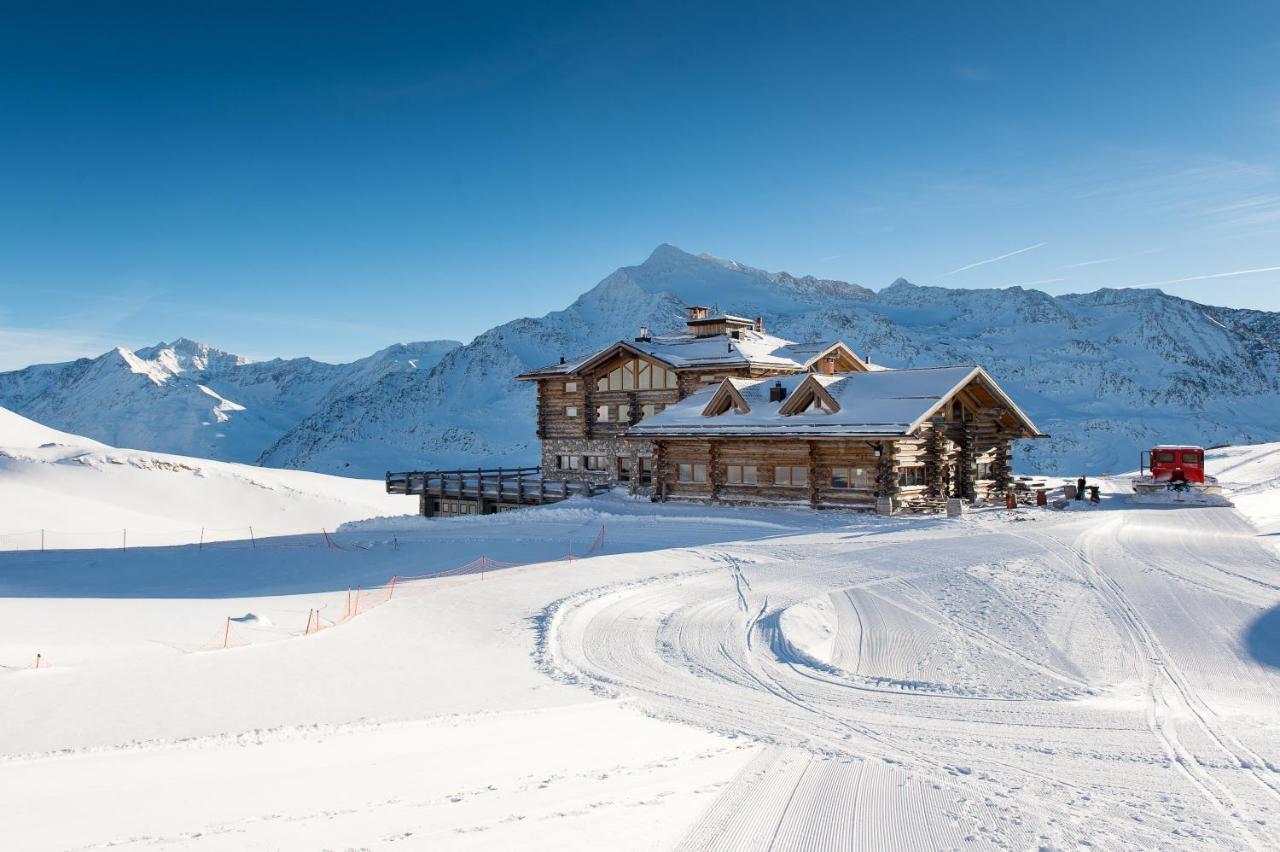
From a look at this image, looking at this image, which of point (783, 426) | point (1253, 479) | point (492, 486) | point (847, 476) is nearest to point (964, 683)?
point (847, 476)

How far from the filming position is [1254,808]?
23.9 ft

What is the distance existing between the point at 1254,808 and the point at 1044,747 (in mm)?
2003

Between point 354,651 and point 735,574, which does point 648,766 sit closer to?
point 354,651

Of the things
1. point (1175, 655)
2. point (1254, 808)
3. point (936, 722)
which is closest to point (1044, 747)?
point (936, 722)

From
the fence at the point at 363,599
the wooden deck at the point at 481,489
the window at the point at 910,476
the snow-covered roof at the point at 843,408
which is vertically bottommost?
the fence at the point at 363,599

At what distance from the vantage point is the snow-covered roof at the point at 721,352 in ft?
125

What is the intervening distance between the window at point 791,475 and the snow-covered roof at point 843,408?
181 cm

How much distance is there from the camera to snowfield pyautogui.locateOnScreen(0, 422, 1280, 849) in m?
6.91

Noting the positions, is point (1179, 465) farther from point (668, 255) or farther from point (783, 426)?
point (668, 255)

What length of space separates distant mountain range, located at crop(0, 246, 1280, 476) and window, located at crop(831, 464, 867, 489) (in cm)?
4821

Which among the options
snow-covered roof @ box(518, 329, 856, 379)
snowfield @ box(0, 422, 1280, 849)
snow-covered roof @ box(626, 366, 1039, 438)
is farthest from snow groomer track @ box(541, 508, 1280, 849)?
snow-covered roof @ box(518, 329, 856, 379)

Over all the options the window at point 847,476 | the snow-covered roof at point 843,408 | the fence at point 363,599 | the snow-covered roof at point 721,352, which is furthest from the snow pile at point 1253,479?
the fence at point 363,599

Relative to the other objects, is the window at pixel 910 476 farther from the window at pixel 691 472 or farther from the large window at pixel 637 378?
the large window at pixel 637 378

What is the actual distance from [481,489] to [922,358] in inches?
3107
